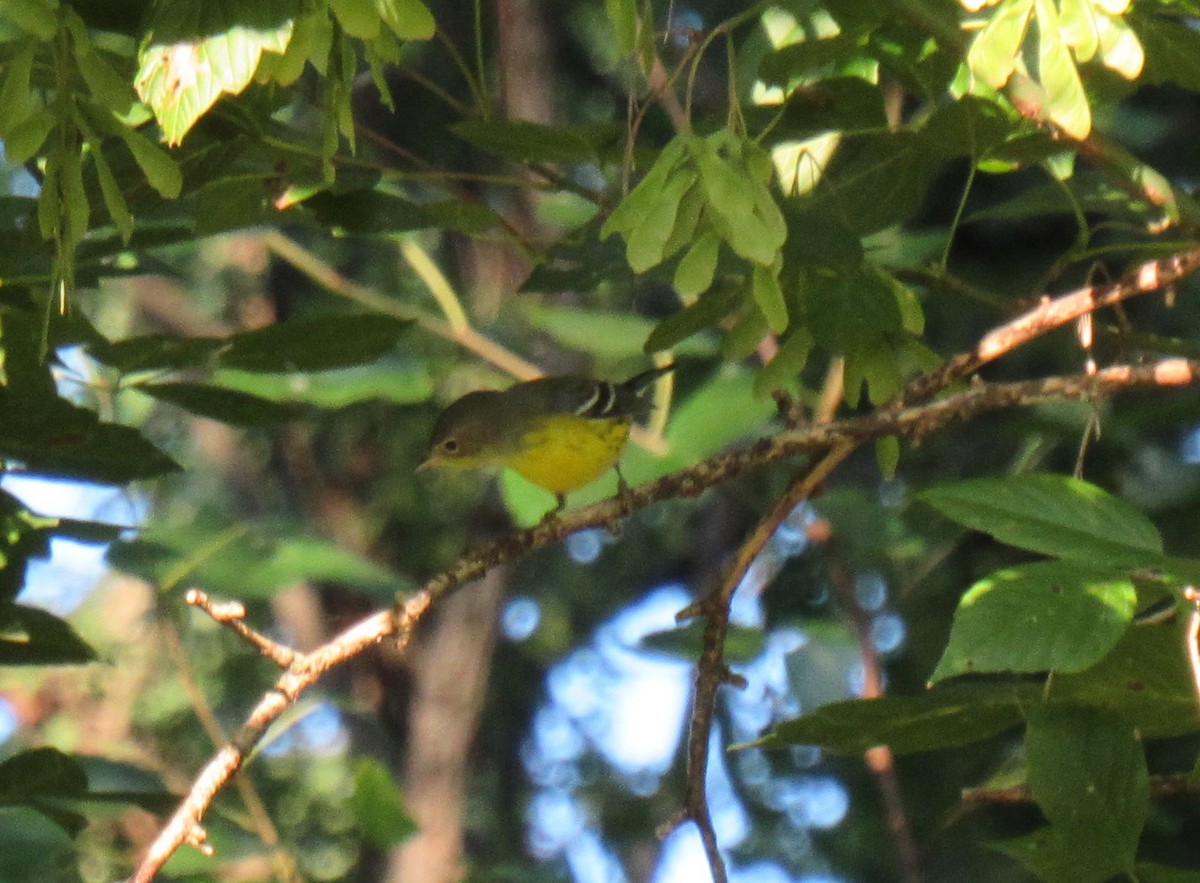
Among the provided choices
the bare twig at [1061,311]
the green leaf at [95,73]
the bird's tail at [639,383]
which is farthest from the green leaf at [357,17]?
the bird's tail at [639,383]

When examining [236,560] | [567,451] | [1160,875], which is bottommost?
[1160,875]

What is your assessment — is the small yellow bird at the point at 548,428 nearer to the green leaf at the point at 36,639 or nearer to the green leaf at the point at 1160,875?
the green leaf at the point at 36,639

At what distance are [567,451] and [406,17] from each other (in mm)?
2271

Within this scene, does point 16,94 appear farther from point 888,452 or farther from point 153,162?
point 888,452

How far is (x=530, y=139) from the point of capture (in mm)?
1811

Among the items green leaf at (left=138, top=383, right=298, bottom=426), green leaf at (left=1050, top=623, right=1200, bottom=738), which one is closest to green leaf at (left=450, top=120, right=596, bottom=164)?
green leaf at (left=138, top=383, right=298, bottom=426)

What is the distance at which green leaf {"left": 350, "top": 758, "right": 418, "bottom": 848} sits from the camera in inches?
116

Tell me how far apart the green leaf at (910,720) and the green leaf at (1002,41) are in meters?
0.65

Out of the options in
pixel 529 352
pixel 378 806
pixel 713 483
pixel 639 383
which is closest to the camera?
pixel 713 483

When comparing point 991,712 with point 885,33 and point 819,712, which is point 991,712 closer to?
point 819,712

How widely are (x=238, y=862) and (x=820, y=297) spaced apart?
186cm

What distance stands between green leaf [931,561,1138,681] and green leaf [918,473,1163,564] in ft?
0.14


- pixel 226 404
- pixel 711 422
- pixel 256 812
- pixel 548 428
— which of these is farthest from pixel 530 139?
pixel 548 428

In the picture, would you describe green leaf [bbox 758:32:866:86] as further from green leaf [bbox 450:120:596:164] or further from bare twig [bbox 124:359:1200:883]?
bare twig [bbox 124:359:1200:883]
